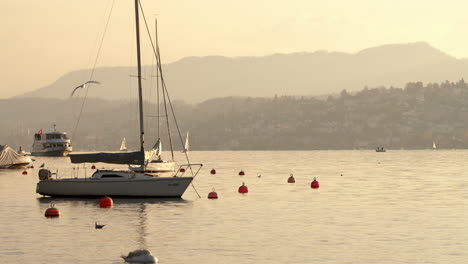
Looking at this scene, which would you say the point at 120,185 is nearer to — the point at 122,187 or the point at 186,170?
the point at 122,187

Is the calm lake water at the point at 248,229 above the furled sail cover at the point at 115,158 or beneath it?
beneath

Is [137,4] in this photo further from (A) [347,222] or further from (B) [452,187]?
(B) [452,187]

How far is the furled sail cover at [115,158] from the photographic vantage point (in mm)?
61675

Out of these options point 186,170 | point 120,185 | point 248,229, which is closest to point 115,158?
point 120,185

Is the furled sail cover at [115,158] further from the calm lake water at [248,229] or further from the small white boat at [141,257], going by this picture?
the small white boat at [141,257]

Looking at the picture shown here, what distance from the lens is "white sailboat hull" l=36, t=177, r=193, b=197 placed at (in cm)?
5788

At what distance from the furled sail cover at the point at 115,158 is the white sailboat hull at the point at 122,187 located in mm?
3261

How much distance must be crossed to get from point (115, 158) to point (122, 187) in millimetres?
4852

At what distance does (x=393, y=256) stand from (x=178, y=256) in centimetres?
824

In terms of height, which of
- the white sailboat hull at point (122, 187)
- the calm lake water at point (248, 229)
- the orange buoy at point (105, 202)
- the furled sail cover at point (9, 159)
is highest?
the furled sail cover at point (9, 159)

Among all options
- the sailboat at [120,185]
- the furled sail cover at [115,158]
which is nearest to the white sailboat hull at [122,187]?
the sailboat at [120,185]

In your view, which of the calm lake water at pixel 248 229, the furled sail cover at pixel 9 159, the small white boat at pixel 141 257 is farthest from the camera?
the furled sail cover at pixel 9 159

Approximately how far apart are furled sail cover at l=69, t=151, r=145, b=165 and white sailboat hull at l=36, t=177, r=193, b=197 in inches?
128

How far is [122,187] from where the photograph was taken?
57938 mm
